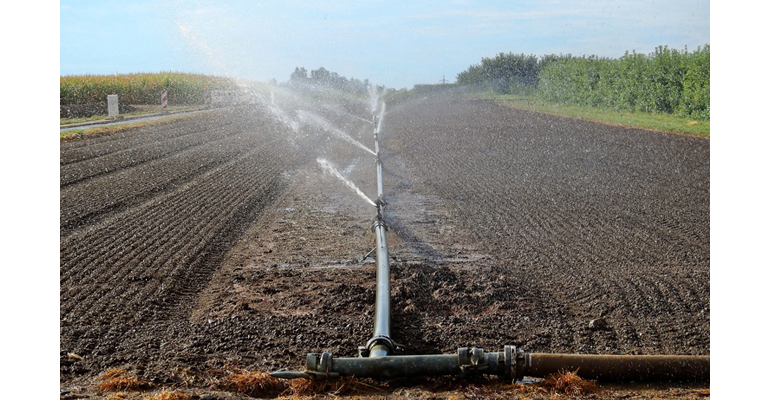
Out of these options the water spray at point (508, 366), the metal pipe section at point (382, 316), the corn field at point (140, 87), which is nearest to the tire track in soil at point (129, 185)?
the metal pipe section at point (382, 316)

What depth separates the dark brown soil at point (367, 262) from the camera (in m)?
3.79

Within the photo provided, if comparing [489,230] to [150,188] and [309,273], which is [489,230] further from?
[150,188]

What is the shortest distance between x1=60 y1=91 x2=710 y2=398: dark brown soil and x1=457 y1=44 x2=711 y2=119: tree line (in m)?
8.17

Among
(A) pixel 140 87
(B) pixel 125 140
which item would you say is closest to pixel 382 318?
(B) pixel 125 140

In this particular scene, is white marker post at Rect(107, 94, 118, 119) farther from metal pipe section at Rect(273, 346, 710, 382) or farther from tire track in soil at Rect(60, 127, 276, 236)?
metal pipe section at Rect(273, 346, 710, 382)

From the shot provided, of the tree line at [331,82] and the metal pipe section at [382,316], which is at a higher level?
the tree line at [331,82]

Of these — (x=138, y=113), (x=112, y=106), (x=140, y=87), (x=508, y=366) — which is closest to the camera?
(x=508, y=366)

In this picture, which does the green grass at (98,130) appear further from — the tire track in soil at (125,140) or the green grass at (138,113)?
the green grass at (138,113)

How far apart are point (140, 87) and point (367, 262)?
3211 centimetres

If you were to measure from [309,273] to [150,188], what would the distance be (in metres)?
5.17

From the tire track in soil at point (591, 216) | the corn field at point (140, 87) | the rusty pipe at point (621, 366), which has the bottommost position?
the rusty pipe at point (621, 366)

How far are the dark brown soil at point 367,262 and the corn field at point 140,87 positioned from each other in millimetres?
18881

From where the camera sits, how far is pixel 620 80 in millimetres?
26516

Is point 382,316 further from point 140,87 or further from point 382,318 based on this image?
point 140,87
